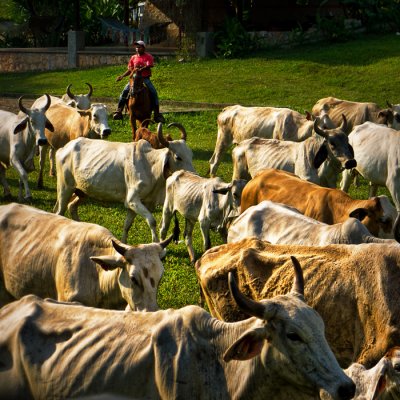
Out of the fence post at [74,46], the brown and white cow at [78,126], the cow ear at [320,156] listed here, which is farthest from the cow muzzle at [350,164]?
the fence post at [74,46]

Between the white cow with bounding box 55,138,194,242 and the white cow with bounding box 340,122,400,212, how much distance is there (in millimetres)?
3263

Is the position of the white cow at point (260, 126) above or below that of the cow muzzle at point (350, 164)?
below

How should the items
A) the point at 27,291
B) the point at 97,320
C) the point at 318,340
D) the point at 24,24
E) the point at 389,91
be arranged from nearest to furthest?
the point at 318,340, the point at 97,320, the point at 27,291, the point at 389,91, the point at 24,24

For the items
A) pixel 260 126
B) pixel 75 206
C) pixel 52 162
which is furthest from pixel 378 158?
pixel 52 162

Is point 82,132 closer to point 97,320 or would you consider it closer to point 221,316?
point 221,316

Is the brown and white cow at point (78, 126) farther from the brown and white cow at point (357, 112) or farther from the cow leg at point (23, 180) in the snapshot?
the brown and white cow at point (357, 112)

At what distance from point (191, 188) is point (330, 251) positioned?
192 inches

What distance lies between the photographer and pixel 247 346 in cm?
590

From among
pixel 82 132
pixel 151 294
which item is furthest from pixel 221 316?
pixel 82 132

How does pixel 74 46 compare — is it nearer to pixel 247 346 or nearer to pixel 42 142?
pixel 42 142

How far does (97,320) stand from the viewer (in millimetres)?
6387

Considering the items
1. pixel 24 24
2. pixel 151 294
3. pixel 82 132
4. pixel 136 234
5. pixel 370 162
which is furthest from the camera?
pixel 24 24

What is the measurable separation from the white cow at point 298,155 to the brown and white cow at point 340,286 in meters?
6.14

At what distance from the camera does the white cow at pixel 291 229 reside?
30.1 feet
